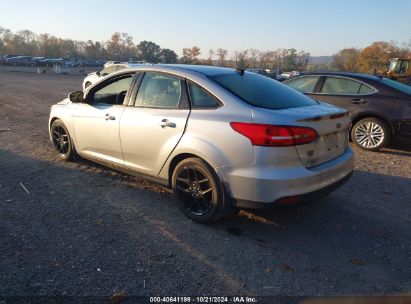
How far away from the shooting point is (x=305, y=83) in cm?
841

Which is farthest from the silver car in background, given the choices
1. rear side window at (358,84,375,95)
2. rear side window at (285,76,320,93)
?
rear side window at (285,76,320,93)

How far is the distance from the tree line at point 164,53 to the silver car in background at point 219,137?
83.8 meters

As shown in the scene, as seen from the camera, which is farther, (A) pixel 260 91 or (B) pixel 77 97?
(B) pixel 77 97

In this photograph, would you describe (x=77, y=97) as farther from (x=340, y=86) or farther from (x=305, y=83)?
(x=340, y=86)

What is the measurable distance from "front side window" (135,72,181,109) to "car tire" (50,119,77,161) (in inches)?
75.1

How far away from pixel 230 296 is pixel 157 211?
5.65 feet

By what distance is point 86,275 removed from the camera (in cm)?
299

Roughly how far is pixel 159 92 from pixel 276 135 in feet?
5.53

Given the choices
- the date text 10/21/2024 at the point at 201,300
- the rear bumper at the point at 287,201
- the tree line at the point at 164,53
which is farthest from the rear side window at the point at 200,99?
the tree line at the point at 164,53

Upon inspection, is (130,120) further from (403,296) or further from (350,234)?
(403,296)

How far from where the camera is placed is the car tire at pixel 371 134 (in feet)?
23.6

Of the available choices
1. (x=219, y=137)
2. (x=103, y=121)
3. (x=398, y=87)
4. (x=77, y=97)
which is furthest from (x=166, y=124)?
(x=398, y=87)

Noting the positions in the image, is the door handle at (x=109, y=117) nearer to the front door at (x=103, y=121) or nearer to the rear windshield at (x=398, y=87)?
the front door at (x=103, y=121)

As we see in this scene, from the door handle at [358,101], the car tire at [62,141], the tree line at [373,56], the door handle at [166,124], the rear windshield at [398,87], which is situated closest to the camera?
the door handle at [166,124]
